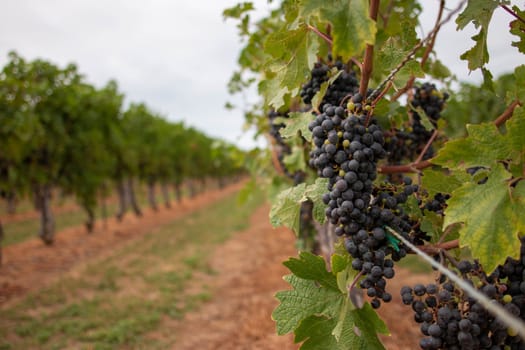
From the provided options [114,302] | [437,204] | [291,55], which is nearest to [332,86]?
[291,55]

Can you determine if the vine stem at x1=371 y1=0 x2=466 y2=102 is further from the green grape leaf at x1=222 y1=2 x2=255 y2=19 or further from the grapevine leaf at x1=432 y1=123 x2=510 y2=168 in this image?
the green grape leaf at x1=222 y1=2 x2=255 y2=19

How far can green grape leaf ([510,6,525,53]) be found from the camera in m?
1.55

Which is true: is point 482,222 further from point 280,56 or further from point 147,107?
point 147,107

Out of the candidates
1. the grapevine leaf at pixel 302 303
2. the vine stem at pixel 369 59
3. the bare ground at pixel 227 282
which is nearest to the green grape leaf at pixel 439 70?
the vine stem at pixel 369 59

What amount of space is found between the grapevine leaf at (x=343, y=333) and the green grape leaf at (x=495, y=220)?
0.53 metres

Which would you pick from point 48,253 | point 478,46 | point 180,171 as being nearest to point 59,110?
point 48,253

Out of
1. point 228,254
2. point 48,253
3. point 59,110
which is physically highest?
point 59,110

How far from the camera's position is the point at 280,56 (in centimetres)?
184

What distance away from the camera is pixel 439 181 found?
4.97 ft

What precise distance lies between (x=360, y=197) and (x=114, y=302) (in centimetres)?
691

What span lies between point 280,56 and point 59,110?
12276 mm

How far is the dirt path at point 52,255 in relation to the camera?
26.8 feet

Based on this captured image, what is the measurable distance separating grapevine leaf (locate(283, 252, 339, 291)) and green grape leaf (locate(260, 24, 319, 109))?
0.85m

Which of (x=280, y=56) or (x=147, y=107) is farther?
(x=147, y=107)
